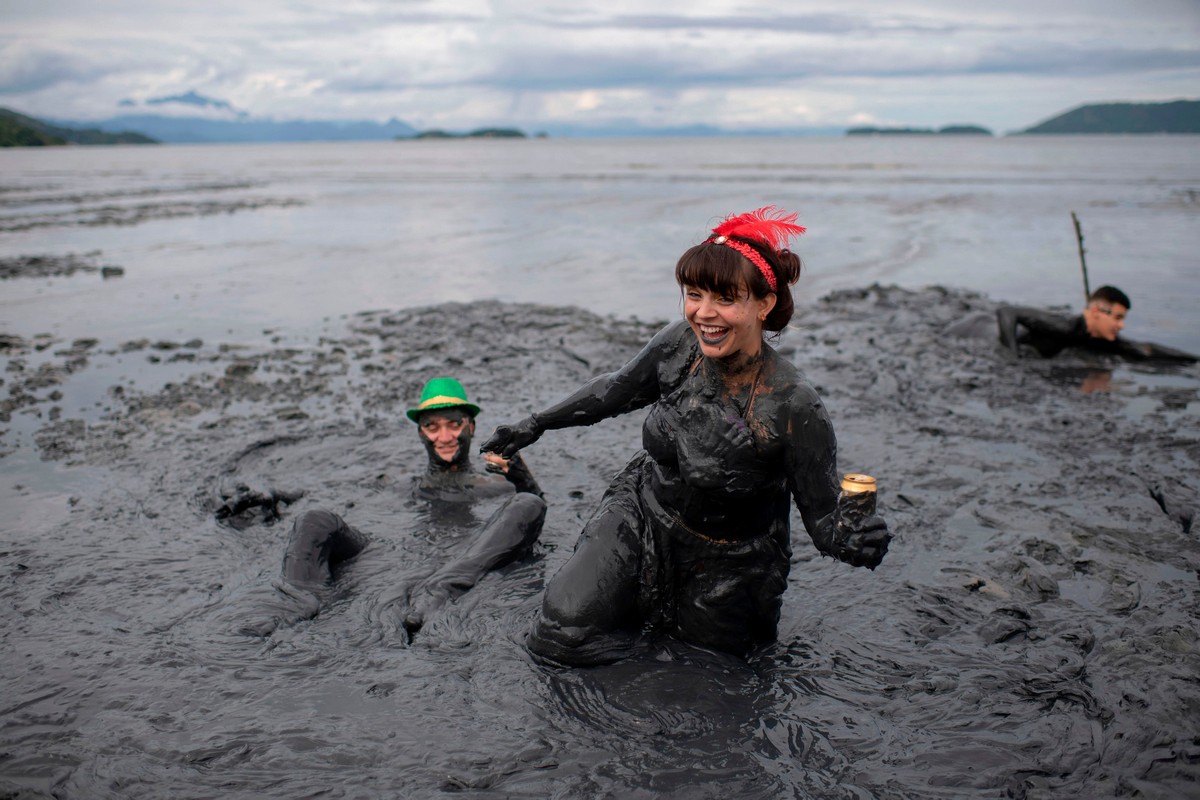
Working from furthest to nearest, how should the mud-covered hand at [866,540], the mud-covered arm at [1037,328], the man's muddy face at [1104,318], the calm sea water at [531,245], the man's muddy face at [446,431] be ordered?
the calm sea water at [531,245] < the mud-covered arm at [1037,328] < the man's muddy face at [1104,318] < the man's muddy face at [446,431] < the mud-covered hand at [866,540]

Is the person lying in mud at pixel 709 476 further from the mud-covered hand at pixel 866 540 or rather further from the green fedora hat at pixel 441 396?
the green fedora hat at pixel 441 396

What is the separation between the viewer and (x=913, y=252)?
19.5 meters

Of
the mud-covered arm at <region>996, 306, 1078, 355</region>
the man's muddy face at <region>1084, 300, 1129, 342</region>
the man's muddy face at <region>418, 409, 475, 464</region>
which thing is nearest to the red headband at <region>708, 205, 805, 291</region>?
the man's muddy face at <region>418, 409, 475, 464</region>

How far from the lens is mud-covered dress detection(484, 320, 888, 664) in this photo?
145 inches

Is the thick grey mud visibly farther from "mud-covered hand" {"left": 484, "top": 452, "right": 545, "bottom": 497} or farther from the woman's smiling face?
the woman's smiling face

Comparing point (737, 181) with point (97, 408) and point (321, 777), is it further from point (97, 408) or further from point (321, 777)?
point (321, 777)

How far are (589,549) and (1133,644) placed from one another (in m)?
2.74

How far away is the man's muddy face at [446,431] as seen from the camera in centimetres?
585

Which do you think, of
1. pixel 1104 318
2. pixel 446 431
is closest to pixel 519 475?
pixel 446 431

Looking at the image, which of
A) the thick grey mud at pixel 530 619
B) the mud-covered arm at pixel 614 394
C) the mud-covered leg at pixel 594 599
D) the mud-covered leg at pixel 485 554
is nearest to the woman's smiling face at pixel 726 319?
the mud-covered arm at pixel 614 394

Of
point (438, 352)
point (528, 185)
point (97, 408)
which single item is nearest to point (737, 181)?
point (528, 185)

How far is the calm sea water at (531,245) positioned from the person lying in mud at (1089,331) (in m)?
1.44

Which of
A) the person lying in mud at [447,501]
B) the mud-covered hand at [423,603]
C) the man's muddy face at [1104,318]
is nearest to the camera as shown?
the mud-covered hand at [423,603]

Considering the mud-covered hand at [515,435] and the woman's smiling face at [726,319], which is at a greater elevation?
the woman's smiling face at [726,319]
